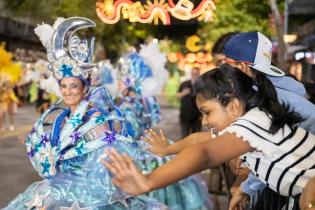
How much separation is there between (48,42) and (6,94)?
10235mm

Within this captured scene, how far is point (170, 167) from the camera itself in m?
1.81

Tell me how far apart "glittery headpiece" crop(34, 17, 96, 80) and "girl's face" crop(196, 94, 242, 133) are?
2.30 meters

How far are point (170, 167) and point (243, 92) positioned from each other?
1.67ft

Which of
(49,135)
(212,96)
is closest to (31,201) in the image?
(49,135)

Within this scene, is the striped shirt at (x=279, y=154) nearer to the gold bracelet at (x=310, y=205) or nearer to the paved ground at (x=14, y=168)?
the gold bracelet at (x=310, y=205)

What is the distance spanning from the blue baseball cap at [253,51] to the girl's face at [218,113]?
40 centimetres

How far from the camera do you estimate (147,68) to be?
909 centimetres

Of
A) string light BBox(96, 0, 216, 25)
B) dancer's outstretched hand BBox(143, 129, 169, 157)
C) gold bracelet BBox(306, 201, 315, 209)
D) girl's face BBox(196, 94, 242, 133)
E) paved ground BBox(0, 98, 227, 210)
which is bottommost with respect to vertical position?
paved ground BBox(0, 98, 227, 210)

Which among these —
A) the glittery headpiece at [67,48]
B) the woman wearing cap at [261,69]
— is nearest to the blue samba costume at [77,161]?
the glittery headpiece at [67,48]

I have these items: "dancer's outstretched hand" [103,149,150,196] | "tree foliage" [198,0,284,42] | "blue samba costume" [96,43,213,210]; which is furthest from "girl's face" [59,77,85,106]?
"tree foliage" [198,0,284,42]

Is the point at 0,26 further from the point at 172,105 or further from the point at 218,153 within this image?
the point at 218,153

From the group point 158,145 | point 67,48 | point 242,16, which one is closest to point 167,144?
point 158,145

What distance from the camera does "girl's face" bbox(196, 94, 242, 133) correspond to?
2.11 meters

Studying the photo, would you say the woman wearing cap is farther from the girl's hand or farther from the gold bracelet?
the gold bracelet
